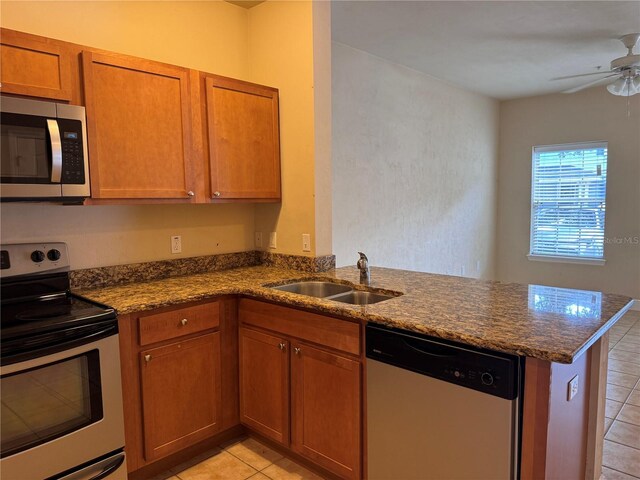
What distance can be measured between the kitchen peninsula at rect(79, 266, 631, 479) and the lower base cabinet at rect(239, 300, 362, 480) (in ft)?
0.05

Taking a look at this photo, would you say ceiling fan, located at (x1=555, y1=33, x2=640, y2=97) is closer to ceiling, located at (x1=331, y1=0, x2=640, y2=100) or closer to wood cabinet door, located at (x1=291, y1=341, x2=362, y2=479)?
ceiling, located at (x1=331, y1=0, x2=640, y2=100)

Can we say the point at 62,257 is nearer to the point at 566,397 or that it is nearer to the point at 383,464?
the point at 383,464

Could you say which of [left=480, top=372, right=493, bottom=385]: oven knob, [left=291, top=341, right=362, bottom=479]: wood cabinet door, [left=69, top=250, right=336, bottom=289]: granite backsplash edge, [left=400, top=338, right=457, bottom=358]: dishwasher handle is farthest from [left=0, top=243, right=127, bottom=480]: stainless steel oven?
[left=480, top=372, right=493, bottom=385]: oven knob

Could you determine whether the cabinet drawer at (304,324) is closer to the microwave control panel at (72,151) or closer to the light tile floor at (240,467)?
the light tile floor at (240,467)

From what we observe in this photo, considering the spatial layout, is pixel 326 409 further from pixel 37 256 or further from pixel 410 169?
pixel 410 169

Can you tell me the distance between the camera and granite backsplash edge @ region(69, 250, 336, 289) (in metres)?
2.40

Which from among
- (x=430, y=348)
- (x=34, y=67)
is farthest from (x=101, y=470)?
(x=34, y=67)

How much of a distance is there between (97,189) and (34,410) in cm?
100

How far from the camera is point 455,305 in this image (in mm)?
1920

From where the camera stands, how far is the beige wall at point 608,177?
17.3 feet

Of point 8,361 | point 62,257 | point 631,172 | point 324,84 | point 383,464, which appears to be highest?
point 324,84

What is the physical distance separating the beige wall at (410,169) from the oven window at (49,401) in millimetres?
2397

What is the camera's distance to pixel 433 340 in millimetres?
1638

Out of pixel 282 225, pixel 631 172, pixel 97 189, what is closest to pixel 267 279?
pixel 282 225
